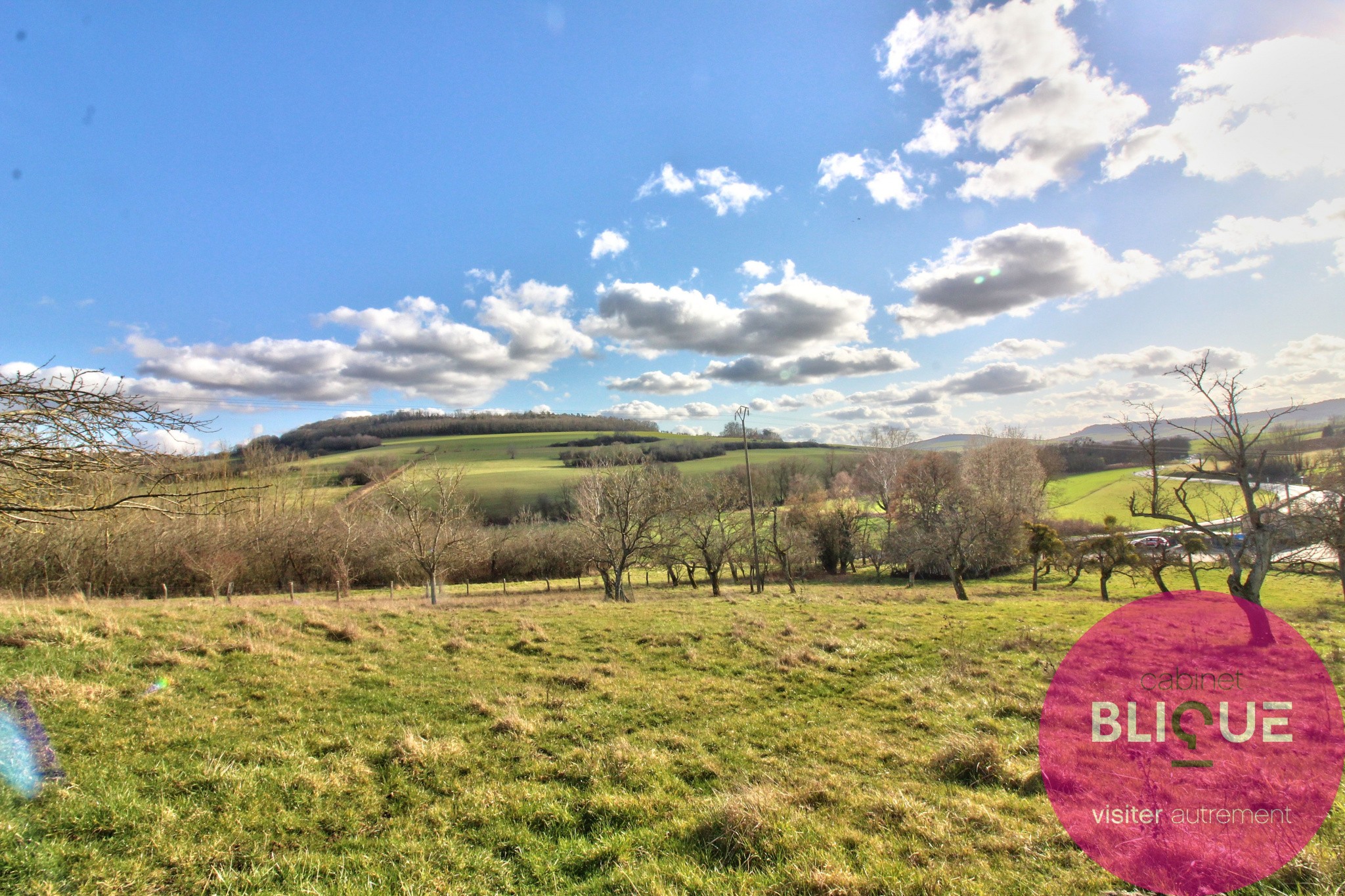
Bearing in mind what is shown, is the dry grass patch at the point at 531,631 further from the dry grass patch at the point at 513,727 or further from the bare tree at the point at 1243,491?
the bare tree at the point at 1243,491

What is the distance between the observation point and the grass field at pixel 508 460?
7712 cm

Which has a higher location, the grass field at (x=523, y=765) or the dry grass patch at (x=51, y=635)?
the dry grass patch at (x=51, y=635)

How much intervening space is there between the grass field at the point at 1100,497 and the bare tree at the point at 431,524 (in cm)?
6407

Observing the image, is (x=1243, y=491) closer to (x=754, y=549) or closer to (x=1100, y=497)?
(x=754, y=549)

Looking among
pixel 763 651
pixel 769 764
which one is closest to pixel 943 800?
pixel 769 764

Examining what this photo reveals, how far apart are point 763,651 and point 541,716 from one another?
682 cm

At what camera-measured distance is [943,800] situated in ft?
19.7

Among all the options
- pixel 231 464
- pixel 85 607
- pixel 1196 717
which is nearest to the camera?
pixel 1196 717

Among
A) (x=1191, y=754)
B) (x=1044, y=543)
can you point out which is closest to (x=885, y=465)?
(x=1044, y=543)

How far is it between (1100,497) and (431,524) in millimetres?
88045

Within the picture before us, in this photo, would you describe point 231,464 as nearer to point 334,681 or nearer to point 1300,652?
point 334,681

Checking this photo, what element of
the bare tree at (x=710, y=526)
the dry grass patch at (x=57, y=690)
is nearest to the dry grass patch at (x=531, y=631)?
the dry grass patch at (x=57, y=690)

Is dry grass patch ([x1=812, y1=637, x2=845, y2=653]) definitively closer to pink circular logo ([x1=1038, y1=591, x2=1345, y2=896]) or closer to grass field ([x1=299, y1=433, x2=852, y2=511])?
pink circular logo ([x1=1038, y1=591, x2=1345, y2=896])

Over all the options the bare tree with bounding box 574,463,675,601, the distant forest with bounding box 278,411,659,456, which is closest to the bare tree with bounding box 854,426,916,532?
the bare tree with bounding box 574,463,675,601
